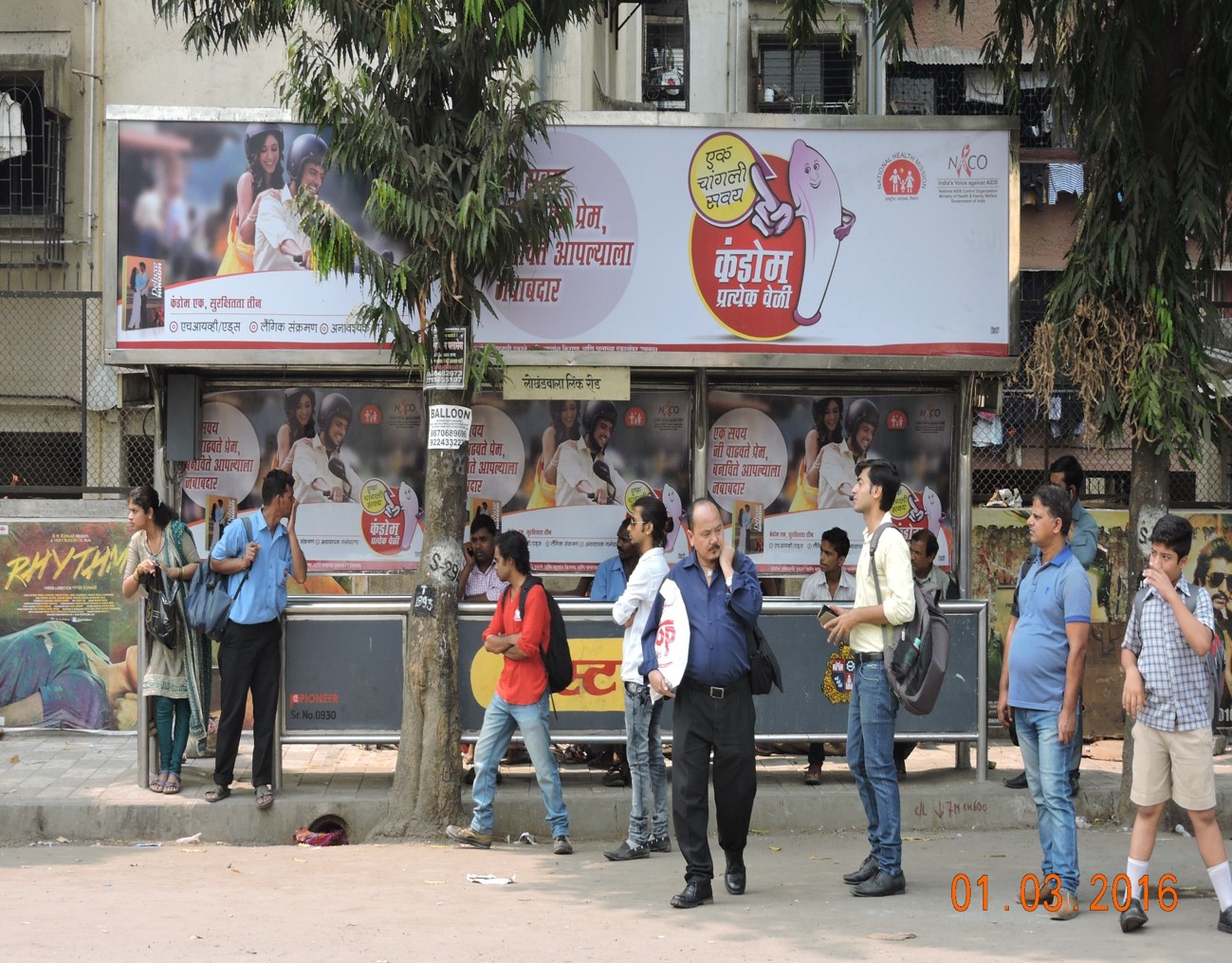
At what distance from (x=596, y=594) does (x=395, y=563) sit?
1832 mm

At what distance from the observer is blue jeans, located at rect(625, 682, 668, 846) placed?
7.73 metres

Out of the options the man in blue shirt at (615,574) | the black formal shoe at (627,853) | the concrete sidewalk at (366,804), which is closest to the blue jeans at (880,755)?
the black formal shoe at (627,853)

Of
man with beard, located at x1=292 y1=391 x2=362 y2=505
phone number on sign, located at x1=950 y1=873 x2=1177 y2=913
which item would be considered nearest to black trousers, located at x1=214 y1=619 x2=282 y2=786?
man with beard, located at x1=292 y1=391 x2=362 y2=505

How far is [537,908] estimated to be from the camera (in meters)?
6.56

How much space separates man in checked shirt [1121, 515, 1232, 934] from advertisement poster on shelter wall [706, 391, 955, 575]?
4.09m

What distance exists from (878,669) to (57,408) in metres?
11.6

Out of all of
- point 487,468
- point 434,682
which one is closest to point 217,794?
point 434,682

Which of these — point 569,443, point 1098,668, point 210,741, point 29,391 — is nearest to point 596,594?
point 569,443

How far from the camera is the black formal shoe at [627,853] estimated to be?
769 centimetres

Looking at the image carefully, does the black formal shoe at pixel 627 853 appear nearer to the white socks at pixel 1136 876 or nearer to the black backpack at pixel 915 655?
the black backpack at pixel 915 655

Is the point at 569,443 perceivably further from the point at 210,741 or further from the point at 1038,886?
the point at 1038,886

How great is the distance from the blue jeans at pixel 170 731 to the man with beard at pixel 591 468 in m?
3.07

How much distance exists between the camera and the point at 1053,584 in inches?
252

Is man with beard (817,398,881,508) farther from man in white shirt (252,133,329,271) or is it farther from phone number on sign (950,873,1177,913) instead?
man in white shirt (252,133,329,271)
